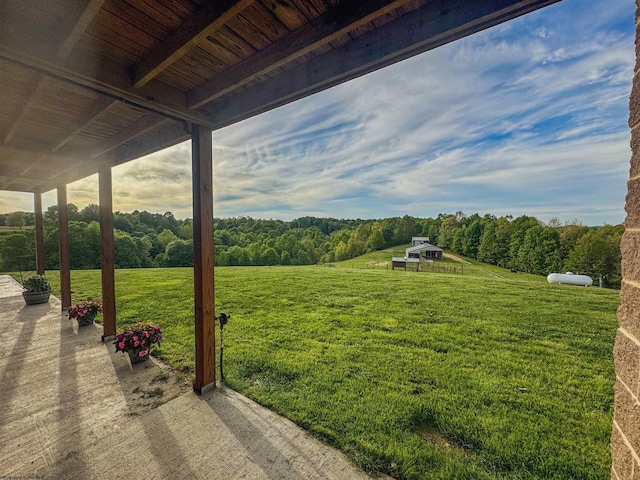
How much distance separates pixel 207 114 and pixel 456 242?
36.6m

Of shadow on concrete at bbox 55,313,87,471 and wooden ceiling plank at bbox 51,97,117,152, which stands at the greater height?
wooden ceiling plank at bbox 51,97,117,152

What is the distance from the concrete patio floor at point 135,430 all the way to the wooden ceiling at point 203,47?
107 inches

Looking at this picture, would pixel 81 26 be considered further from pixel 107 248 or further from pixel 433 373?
pixel 433 373

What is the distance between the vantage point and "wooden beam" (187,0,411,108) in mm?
1325

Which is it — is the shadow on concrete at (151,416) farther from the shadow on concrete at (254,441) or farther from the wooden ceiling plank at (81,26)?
the wooden ceiling plank at (81,26)

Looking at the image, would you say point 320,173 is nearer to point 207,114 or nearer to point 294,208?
point 207,114

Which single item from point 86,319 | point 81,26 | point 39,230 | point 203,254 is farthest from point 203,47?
point 39,230

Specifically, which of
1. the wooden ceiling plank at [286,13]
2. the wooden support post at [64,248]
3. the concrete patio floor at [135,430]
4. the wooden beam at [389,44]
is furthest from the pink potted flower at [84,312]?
the wooden ceiling plank at [286,13]

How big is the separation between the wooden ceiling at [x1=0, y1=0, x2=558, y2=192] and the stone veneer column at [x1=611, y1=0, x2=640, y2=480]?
94cm

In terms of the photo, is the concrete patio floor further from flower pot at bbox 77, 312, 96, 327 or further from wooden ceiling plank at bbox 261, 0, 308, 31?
wooden ceiling plank at bbox 261, 0, 308, 31

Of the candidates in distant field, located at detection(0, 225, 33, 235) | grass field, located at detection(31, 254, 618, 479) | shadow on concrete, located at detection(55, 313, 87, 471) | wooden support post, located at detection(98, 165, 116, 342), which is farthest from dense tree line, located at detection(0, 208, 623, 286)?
grass field, located at detection(31, 254, 618, 479)

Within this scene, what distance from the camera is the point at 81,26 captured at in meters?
1.43

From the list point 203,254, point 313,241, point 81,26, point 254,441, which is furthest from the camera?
point 313,241

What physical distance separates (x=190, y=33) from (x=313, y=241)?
118 feet
